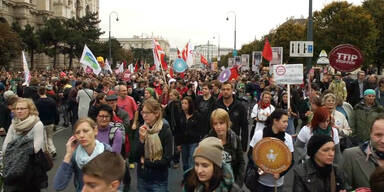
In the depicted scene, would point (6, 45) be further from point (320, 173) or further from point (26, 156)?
point (320, 173)

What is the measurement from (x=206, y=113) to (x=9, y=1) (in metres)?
55.5

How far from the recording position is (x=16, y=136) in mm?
4824

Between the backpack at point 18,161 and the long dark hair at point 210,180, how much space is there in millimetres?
2145

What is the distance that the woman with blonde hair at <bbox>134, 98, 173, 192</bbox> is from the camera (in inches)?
181

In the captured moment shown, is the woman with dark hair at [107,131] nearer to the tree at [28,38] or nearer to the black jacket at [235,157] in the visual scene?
the black jacket at [235,157]

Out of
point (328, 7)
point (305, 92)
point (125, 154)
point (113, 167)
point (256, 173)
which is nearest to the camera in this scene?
point (113, 167)

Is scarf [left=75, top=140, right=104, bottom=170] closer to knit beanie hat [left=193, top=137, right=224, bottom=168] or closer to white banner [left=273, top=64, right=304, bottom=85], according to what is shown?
knit beanie hat [left=193, top=137, right=224, bottom=168]

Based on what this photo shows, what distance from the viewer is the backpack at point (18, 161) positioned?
4.45 meters

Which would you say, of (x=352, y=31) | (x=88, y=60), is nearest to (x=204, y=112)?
(x=88, y=60)

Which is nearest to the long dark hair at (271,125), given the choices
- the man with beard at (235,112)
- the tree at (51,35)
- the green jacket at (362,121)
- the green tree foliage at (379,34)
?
the man with beard at (235,112)

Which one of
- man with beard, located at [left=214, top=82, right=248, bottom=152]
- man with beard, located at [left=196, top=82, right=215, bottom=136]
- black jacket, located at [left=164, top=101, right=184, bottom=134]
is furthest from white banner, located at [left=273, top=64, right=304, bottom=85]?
black jacket, located at [left=164, top=101, right=184, bottom=134]

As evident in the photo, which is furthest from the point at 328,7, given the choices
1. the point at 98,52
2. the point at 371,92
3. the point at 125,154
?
the point at 125,154

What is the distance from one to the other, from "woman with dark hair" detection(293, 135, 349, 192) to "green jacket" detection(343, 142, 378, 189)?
80mm

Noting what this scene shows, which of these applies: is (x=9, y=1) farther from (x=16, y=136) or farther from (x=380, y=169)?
(x=380, y=169)
